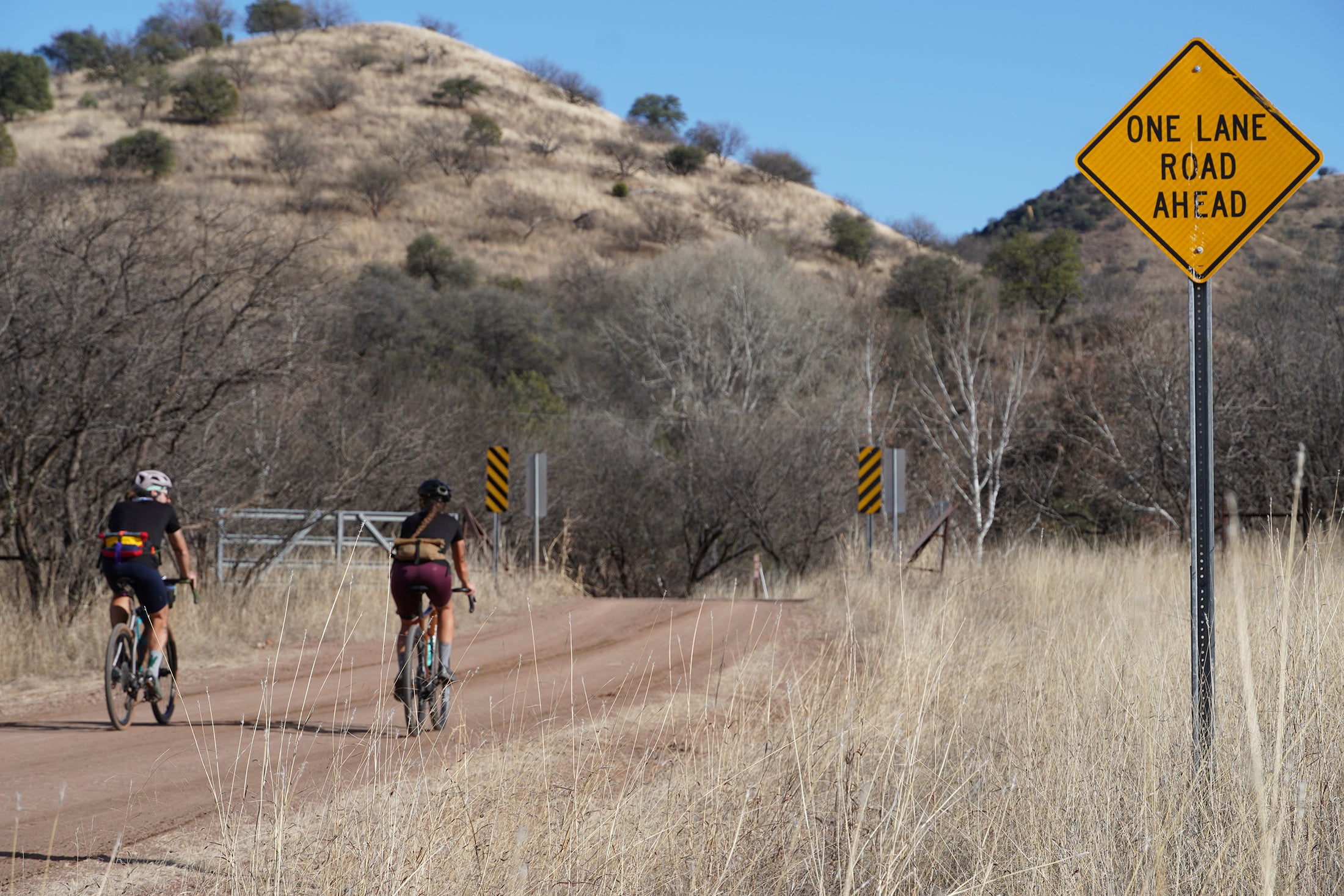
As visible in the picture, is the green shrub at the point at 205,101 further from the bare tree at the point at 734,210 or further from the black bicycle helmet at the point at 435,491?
the black bicycle helmet at the point at 435,491

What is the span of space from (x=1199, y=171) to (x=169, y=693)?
7.52 meters

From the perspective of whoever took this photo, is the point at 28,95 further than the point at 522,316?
Yes

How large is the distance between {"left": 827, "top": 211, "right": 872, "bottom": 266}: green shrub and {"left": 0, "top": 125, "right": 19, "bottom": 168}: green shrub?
148ft

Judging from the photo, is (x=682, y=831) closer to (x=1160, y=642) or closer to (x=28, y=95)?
(x=1160, y=642)

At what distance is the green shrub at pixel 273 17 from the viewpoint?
10975 centimetres

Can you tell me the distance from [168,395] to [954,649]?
8679 mm

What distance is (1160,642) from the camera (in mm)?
6730

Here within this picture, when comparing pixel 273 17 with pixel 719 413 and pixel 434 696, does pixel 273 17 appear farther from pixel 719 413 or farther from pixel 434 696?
pixel 434 696

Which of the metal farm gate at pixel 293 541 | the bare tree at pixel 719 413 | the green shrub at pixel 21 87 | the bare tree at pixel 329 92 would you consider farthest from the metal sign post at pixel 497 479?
the bare tree at pixel 329 92

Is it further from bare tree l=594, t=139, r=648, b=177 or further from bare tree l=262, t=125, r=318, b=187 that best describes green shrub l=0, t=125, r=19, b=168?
bare tree l=594, t=139, r=648, b=177

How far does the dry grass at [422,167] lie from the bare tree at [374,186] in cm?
81

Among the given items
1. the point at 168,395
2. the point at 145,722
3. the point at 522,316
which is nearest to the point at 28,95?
the point at 522,316

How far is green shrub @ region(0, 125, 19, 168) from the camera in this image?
2311 inches

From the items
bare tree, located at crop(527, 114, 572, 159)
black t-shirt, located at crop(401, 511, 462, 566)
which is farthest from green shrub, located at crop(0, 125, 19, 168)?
black t-shirt, located at crop(401, 511, 462, 566)
